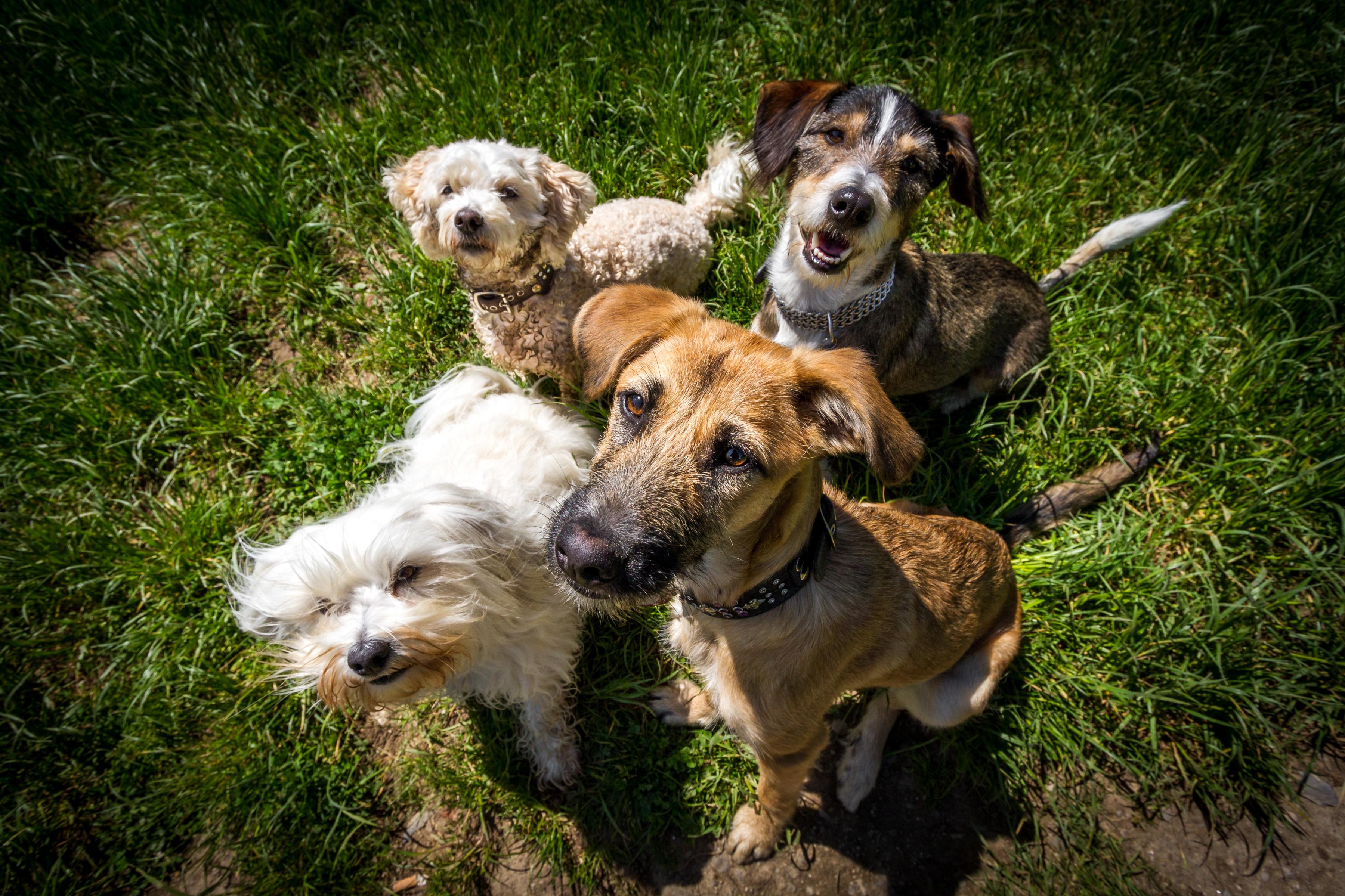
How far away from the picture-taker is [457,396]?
346 centimetres

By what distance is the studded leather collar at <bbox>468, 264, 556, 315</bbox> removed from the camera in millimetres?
3889

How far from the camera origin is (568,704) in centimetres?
365

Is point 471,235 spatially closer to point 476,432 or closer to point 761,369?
point 476,432

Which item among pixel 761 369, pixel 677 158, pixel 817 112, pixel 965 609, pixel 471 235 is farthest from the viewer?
pixel 677 158

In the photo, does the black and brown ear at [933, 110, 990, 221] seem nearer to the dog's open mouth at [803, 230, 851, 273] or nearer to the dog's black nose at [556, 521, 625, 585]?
the dog's open mouth at [803, 230, 851, 273]

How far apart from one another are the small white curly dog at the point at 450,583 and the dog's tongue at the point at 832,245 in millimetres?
1725

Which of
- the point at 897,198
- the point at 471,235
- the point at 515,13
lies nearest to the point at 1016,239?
the point at 897,198

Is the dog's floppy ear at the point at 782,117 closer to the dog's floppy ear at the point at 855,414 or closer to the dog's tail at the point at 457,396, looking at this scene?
the dog's floppy ear at the point at 855,414

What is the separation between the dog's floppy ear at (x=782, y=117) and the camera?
10.5ft

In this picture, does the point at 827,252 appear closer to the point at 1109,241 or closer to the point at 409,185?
the point at 1109,241

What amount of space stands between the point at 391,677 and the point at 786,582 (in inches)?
64.8

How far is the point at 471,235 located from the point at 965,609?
128 inches

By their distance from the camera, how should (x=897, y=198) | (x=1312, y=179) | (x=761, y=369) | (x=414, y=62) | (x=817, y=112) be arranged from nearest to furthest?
(x=761, y=369), (x=897, y=198), (x=817, y=112), (x=1312, y=179), (x=414, y=62)

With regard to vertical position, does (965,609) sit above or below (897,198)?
below
